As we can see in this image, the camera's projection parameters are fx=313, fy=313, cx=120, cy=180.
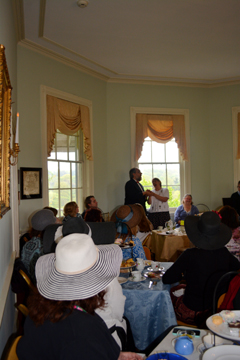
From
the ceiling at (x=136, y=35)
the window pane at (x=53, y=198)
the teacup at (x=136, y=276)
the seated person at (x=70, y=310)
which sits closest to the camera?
the seated person at (x=70, y=310)

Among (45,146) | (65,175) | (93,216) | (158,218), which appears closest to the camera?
(93,216)

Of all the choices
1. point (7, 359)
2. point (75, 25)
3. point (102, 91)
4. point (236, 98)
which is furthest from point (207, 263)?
point (236, 98)

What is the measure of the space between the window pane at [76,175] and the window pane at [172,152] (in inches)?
93.4

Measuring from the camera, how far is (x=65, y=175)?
623 centimetres

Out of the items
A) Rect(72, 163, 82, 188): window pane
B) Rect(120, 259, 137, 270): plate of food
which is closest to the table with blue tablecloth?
Rect(120, 259, 137, 270): plate of food

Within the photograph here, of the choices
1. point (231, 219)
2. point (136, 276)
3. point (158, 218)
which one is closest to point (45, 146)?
point (158, 218)

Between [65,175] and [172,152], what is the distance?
9.64 feet

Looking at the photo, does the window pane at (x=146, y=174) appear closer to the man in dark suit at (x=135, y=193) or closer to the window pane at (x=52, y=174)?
the man in dark suit at (x=135, y=193)

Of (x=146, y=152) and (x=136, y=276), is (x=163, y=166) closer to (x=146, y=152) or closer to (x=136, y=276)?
(x=146, y=152)

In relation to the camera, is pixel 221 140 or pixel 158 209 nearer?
pixel 158 209

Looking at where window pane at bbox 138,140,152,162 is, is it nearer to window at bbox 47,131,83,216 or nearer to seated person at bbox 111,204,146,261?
window at bbox 47,131,83,216

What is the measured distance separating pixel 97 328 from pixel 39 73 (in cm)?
512

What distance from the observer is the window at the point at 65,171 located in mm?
5938

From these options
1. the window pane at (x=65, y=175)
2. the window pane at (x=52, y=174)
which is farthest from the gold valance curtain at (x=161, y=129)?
the window pane at (x=52, y=174)
